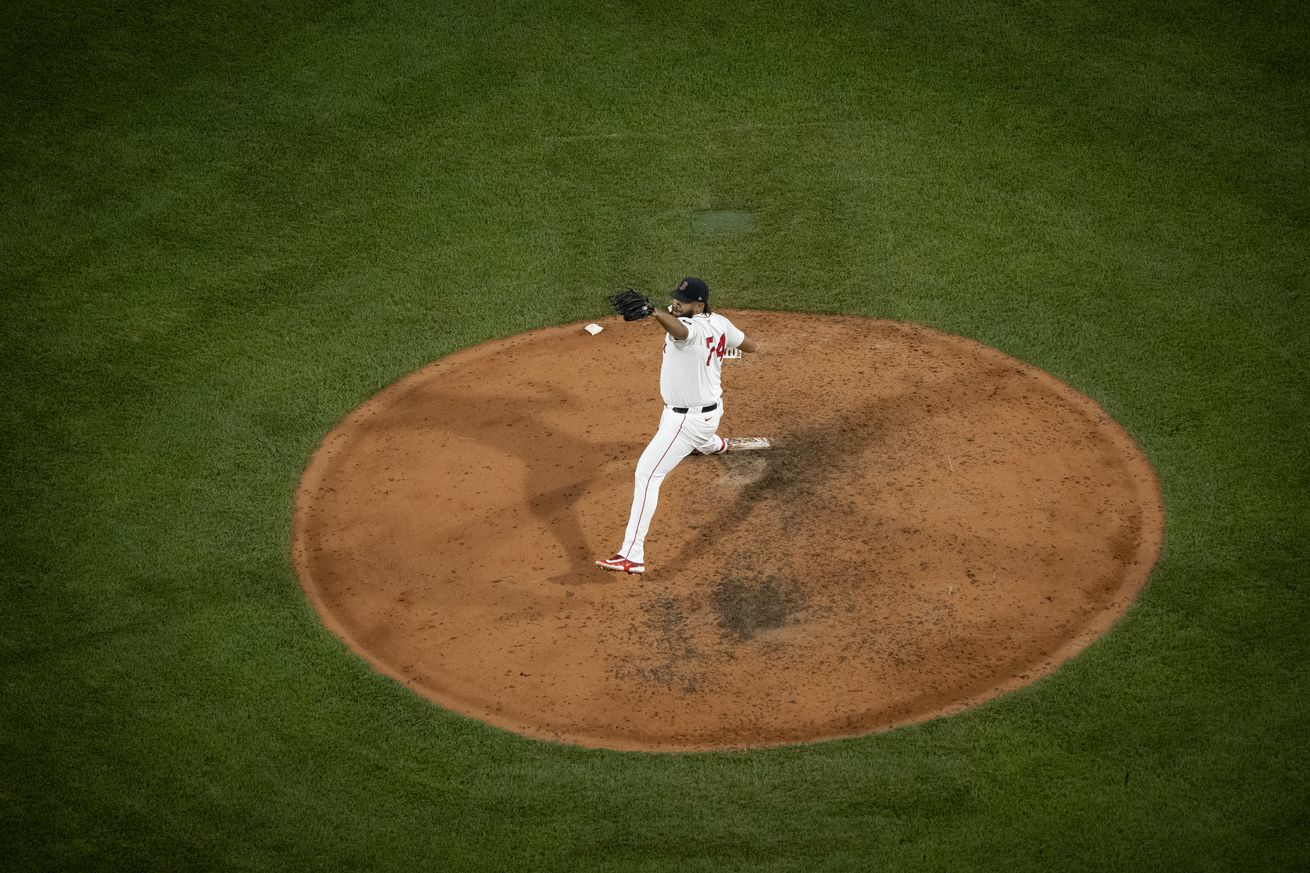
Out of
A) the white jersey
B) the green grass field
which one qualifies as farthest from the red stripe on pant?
the green grass field

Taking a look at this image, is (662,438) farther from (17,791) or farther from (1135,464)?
(17,791)

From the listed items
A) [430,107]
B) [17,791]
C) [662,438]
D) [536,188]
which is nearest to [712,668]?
[662,438]

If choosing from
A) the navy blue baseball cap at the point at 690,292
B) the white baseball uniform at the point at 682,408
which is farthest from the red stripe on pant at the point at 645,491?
the navy blue baseball cap at the point at 690,292

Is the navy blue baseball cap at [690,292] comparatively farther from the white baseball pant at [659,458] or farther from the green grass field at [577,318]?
the green grass field at [577,318]

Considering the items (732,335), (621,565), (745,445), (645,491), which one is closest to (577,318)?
(745,445)

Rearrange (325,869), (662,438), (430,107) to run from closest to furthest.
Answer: (325,869) < (662,438) < (430,107)
